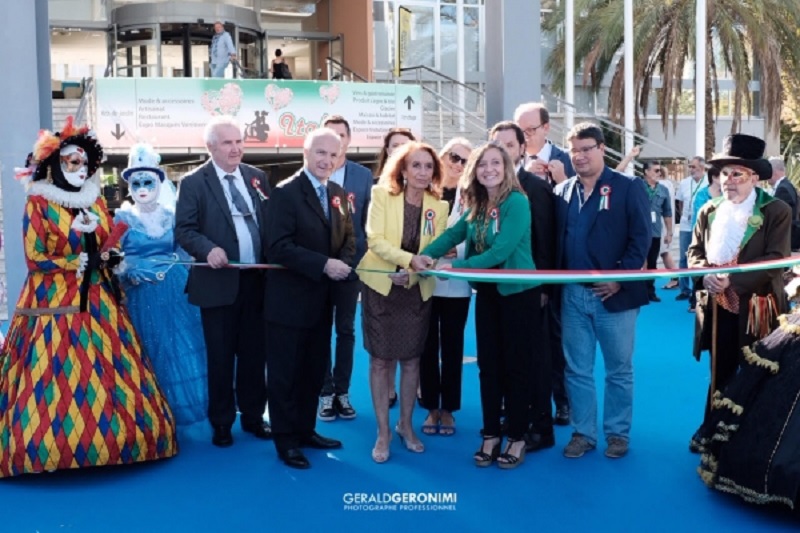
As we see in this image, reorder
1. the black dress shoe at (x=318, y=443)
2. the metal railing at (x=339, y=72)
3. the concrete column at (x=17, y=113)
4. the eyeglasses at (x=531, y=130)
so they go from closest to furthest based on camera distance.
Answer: the black dress shoe at (x=318, y=443) → the eyeglasses at (x=531, y=130) → the concrete column at (x=17, y=113) → the metal railing at (x=339, y=72)

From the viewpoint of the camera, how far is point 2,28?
723cm

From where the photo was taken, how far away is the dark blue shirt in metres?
4.97

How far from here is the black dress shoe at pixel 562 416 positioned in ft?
18.9

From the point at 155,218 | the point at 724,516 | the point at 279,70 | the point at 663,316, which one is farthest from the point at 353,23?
the point at 724,516

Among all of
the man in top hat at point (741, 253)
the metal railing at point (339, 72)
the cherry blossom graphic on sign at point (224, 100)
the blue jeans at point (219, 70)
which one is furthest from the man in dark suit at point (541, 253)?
the metal railing at point (339, 72)

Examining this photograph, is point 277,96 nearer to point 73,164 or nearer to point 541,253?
point 73,164

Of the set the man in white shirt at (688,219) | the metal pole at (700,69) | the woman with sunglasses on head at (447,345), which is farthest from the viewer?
the metal pole at (700,69)

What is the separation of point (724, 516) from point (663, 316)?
21.4 ft

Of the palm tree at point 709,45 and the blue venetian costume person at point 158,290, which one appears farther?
the palm tree at point 709,45

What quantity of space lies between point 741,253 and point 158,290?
3.24 metres

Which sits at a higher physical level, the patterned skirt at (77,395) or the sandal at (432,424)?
the patterned skirt at (77,395)

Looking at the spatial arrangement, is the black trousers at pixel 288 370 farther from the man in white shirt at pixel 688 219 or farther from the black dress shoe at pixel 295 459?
the man in white shirt at pixel 688 219

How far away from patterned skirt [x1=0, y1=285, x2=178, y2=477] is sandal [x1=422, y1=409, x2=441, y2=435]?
5.01 ft

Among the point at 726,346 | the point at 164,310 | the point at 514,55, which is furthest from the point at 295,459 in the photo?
the point at 514,55
